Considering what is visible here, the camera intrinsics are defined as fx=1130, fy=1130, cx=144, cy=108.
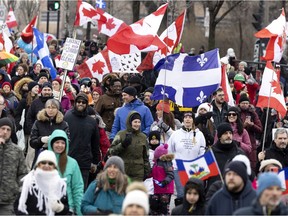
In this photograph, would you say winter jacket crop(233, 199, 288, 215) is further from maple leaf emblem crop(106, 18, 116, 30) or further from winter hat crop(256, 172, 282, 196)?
maple leaf emblem crop(106, 18, 116, 30)

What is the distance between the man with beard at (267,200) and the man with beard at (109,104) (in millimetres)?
9052

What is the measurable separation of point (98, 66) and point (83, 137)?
7350mm

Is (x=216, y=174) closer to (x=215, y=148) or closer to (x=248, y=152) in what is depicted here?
(x=215, y=148)

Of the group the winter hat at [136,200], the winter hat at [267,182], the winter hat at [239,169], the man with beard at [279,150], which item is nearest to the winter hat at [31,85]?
the man with beard at [279,150]

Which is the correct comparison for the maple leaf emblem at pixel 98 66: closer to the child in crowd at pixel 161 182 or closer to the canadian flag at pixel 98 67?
the canadian flag at pixel 98 67

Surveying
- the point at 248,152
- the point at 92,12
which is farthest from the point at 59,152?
the point at 92,12

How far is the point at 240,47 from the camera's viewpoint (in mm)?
46188

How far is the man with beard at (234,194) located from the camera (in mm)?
9992

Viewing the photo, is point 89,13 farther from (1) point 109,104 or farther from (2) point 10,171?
(2) point 10,171

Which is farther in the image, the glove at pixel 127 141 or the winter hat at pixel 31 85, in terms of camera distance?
the winter hat at pixel 31 85

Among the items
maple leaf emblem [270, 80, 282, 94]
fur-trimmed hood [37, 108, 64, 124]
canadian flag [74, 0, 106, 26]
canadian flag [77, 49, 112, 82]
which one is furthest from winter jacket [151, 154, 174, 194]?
canadian flag [74, 0, 106, 26]

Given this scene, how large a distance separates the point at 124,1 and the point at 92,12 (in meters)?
35.1

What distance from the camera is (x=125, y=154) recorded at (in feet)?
47.4

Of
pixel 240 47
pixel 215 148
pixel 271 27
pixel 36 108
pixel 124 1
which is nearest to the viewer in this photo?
pixel 215 148
